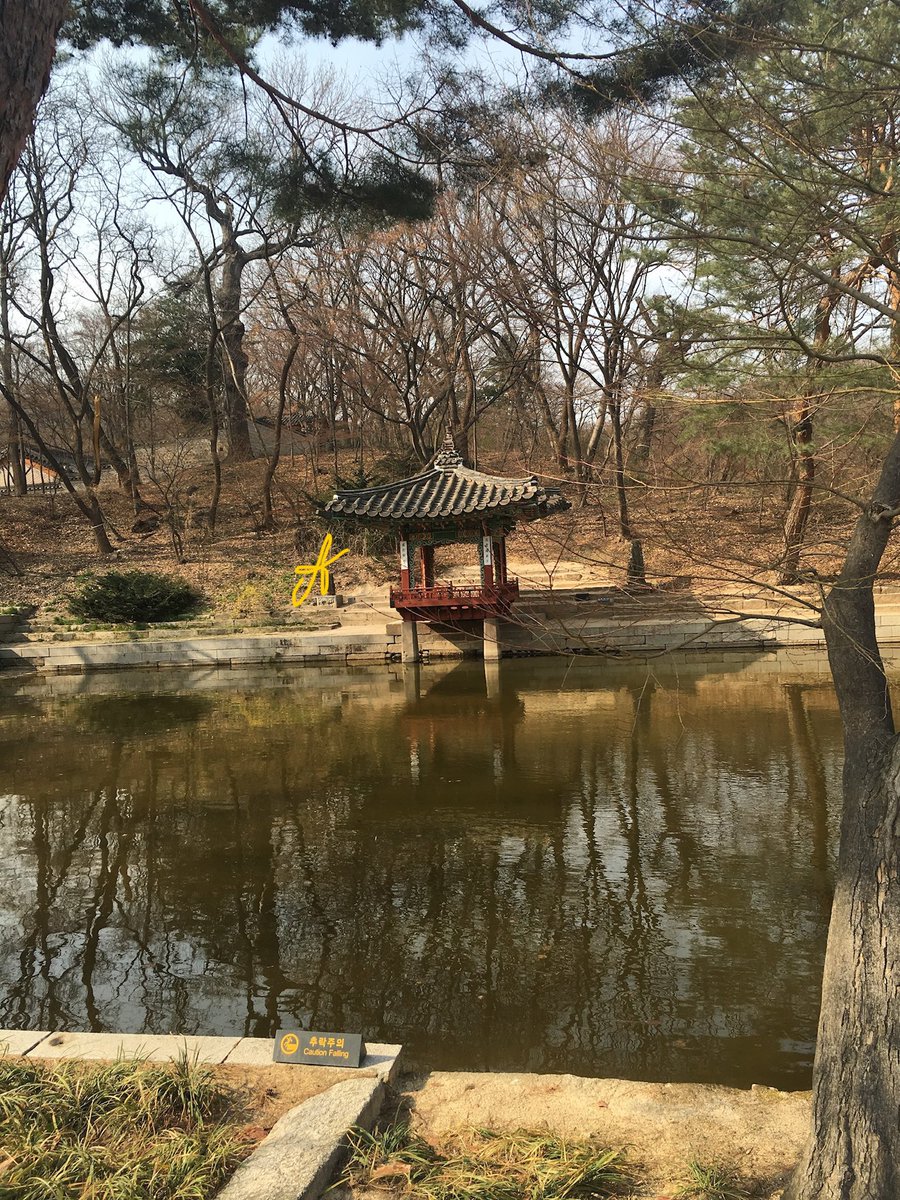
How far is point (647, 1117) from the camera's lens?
2.88 meters

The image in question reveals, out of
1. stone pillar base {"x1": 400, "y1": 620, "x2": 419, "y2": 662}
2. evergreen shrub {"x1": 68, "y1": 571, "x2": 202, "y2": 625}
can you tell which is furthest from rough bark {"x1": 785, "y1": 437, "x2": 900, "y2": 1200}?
evergreen shrub {"x1": 68, "y1": 571, "x2": 202, "y2": 625}

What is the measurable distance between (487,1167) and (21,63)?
3609 millimetres

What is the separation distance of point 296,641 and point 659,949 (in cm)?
1294

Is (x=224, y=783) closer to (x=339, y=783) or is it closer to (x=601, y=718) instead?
(x=339, y=783)

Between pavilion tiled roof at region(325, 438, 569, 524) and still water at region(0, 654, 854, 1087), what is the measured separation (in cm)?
495

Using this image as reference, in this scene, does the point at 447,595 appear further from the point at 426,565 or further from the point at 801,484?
the point at 801,484

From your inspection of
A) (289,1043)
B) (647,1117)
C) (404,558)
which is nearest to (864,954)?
(647,1117)

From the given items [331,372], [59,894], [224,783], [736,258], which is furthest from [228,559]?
[736,258]

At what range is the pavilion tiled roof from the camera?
49.6ft

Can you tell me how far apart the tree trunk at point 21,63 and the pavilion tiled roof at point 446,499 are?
12034 mm

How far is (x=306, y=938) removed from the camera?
5203mm

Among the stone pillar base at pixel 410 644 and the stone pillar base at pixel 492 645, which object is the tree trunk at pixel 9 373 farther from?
the stone pillar base at pixel 492 645

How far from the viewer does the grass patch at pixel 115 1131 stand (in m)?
2.34

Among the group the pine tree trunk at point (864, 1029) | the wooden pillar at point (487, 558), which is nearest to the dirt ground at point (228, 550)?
the wooden pillar at point (487, 558)
